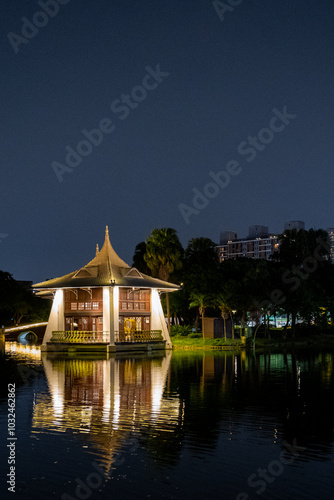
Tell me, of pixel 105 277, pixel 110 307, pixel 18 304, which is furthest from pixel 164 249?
pixel 18 304

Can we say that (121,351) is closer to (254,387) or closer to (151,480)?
(254,387)

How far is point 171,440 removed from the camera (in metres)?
15.6

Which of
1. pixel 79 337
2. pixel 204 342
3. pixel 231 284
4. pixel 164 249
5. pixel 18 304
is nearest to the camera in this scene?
pixel 79 337

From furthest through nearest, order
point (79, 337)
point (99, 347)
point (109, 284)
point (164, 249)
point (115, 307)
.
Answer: point (164, 249) → point (115, 307) → point (79, 337) → point (109, 284) → point (99, 347)

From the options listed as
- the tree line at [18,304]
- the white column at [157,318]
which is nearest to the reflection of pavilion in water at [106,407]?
the white column at [157,318]

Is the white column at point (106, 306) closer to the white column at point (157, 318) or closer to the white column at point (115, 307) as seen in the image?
the white column at point (115, 307)

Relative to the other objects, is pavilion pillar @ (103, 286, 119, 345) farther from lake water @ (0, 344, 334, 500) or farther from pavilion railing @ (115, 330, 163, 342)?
lake water @ (0, 344, 334, 500)

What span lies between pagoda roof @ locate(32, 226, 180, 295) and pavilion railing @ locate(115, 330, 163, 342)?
4661 millimetres

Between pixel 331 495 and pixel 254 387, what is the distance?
51.9ft

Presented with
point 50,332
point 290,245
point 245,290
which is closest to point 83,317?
point 50,332

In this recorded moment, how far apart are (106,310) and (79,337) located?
12.1 ft

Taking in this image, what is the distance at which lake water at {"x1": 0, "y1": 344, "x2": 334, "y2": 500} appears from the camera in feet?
39.2

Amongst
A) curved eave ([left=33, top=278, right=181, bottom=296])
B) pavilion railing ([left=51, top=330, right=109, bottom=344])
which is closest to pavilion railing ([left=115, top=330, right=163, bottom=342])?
pavilion railing ([left=51, top=330, right=109, bottom=344])

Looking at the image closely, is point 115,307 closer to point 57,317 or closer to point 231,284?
point 57,317
